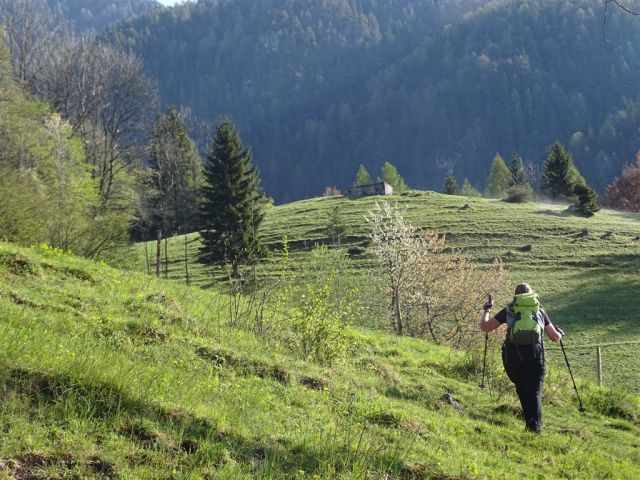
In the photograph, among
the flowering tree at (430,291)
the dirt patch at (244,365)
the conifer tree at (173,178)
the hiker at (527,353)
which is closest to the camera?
the dirt patch at (244,365)

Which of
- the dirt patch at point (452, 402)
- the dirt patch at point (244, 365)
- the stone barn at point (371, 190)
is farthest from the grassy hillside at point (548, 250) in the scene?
the dirt patch at point (244, 365)

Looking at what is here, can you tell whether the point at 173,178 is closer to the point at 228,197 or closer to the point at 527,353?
the point at 228,197

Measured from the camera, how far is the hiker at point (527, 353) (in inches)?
347

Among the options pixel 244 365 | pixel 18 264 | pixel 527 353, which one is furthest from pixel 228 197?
pixel 527 353

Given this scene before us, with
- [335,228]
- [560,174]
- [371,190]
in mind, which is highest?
[560,174]

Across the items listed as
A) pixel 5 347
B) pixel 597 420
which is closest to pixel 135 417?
pixel 5 347

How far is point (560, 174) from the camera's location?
291 feet

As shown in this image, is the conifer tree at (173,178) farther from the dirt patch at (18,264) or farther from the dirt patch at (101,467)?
the dirt patch at (101,467)

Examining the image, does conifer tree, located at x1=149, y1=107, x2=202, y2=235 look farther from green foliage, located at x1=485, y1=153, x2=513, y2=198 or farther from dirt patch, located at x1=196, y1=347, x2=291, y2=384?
dirt patch, located at x1=196, y1=347, x2=291, y2=384

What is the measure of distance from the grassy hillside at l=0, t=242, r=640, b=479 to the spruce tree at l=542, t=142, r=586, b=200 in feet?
270

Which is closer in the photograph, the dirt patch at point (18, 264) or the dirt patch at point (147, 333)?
the dirt patch at point (147, 333)

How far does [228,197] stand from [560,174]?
5933 centimetres

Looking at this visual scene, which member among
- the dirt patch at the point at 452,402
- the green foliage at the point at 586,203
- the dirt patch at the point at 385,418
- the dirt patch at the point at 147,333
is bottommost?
the dirt patch at the point at 452,402

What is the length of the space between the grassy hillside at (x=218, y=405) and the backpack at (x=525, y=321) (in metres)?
1.45
